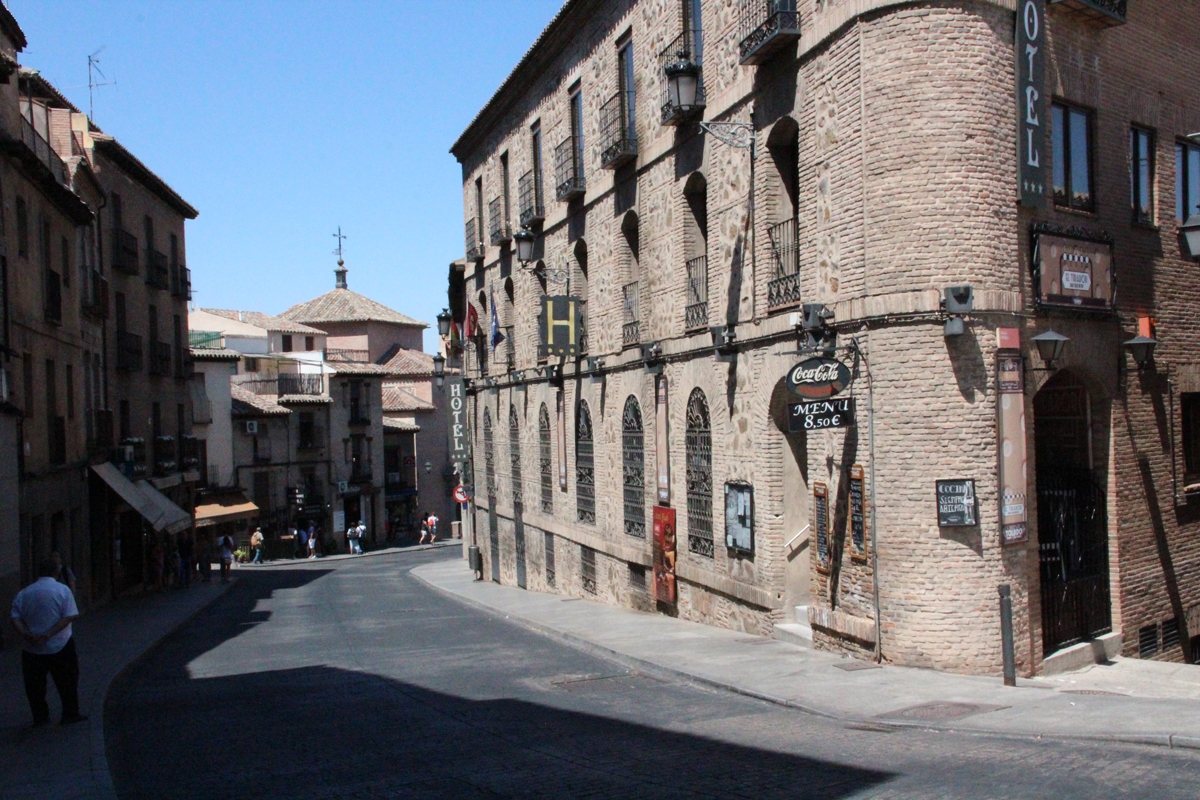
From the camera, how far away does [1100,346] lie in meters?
14.4

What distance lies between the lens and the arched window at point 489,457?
34094 mm

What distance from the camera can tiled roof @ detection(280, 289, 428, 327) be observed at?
74188mm

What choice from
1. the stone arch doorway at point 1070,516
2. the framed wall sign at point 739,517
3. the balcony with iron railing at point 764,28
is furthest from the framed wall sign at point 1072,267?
the framed wall sign at point 739,517

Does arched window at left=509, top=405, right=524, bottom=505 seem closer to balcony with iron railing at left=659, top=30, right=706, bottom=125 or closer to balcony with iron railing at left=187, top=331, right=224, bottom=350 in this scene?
balcony with iron railing at left=659, top=30, right=706, bottom=125

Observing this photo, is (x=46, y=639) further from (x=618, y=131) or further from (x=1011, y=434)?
(x=618, y=131)

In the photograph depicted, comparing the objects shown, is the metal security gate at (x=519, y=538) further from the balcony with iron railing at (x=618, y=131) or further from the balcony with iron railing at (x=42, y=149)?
the balcony with iron railing at (x=42, y=149)

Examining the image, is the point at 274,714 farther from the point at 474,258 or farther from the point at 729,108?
the point at 474,258

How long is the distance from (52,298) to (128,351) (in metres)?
9.02

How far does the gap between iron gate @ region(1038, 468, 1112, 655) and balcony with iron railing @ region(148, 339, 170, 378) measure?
96.3 ft

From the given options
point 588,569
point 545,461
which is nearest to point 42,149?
point 545,461

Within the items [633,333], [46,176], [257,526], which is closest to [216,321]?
[257,526]

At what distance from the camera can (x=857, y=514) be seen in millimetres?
13664

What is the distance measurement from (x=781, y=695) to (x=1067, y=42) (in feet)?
29.0

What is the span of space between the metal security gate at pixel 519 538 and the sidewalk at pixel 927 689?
13.3 metres
